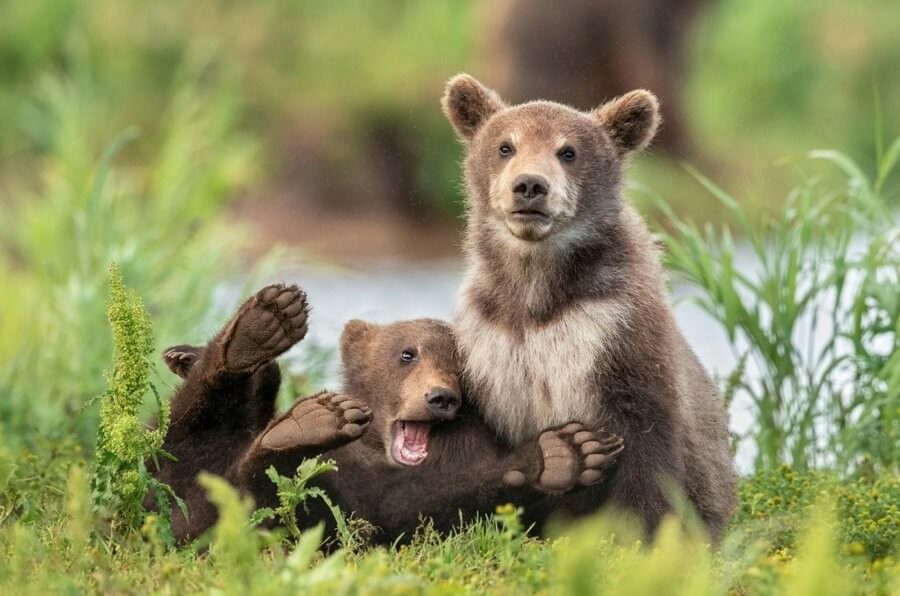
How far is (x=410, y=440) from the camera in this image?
534cm

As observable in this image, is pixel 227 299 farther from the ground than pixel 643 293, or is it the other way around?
pixel 227 299

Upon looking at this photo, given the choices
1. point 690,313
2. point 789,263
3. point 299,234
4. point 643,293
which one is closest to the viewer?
point 643,293

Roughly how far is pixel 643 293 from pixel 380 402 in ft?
3.34

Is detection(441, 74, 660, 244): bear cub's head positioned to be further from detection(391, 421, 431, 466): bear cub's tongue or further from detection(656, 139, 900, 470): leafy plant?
detection(656, 139, 900, 470): leafy plant

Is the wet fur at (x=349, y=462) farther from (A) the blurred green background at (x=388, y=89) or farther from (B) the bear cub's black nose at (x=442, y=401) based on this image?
(A) the blurred green background at (x=388, y=89)

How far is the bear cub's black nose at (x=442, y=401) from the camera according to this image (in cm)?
524

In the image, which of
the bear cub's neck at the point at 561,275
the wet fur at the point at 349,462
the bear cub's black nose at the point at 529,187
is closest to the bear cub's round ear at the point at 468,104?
the bear cub's neck at the point at 561,275

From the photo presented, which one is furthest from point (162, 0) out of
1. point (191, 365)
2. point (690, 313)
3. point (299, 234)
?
point (191, 365)

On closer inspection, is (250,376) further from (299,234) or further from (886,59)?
(886,59)

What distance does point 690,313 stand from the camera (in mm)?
13664

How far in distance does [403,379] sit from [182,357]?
0.83m

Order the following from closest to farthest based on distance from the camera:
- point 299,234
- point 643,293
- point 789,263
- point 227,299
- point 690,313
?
point 643,293, point 789,263, point 227,299, point 690,313, point 299,234

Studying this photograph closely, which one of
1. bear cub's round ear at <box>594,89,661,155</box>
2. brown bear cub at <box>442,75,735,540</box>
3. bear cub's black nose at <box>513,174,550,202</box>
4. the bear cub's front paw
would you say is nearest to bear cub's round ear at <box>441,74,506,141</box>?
brown bear cub at <box>442,75,735,540</box>

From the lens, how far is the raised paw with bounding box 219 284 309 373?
193 inches
